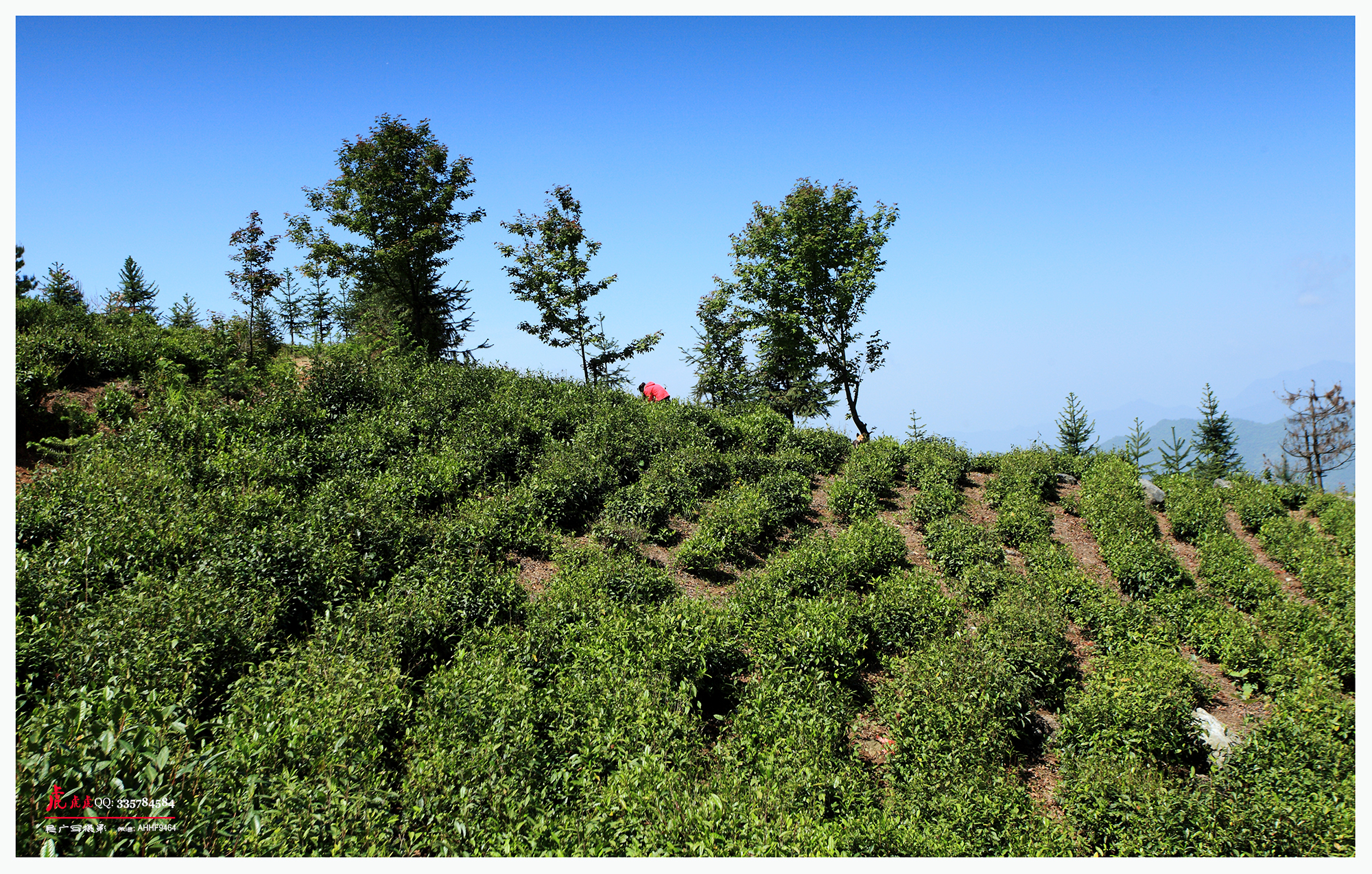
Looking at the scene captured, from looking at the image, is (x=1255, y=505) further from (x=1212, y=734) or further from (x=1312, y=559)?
(x=1212, y=734)

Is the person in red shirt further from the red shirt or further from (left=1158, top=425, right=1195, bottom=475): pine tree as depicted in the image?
(left=1158, top=425, right=1195, bottom=475): pine tree

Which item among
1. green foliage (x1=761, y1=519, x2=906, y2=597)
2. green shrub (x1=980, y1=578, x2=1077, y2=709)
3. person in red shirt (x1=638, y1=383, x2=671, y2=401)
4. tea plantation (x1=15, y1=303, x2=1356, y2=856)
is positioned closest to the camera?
tea plantation (x1=15, y1=303, x2=1356, y2=856)

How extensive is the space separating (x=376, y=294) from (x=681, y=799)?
71.6 ft

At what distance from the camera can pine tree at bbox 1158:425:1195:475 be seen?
19.5m

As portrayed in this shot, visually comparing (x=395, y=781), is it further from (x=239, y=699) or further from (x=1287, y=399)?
(x=1287, y=399)

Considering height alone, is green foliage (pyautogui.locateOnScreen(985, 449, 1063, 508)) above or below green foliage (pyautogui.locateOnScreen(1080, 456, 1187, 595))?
above

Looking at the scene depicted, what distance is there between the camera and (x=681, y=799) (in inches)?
191

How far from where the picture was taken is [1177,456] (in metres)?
19.9

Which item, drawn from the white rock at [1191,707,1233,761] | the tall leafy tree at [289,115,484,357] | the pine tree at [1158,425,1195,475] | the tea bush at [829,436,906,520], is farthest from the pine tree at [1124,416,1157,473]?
the tall leafy tree at [289,115,484,357]

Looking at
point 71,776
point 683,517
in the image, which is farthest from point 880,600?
point 71,776

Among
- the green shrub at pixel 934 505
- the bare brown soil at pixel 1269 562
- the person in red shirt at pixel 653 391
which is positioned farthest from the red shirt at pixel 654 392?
the bare brown soil at pixel 1269 562

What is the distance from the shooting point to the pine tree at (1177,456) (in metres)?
19.5

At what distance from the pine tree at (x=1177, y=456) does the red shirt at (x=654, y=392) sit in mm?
14576

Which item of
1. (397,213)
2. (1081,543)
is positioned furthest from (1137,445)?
(397,213)
